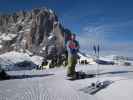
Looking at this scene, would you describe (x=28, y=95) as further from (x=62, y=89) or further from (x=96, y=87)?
(x=96, y=87)

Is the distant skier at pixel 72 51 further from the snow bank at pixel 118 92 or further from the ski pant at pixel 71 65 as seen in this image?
the snow bank at pixel 118 92

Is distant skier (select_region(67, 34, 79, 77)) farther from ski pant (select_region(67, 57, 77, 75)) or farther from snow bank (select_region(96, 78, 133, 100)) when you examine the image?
snow bank (select_region(96, 78, 133, 100))

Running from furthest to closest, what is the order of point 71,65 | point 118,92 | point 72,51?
point 71,65 → point 72,51 → point 118,92

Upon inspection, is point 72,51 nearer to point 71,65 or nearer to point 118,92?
point 71,65

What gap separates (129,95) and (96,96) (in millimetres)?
1397

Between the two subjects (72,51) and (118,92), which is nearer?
(118,92)

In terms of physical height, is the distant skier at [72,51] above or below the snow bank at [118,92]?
above

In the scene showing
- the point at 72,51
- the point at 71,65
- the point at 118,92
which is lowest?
the point at 118,92

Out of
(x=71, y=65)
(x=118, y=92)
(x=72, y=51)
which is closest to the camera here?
(x=118, y=92)

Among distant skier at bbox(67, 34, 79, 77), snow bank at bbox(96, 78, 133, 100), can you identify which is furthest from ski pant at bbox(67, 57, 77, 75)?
snow bank at bbox(96, 78, 133, 100)

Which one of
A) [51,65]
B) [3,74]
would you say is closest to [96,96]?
[3,74]

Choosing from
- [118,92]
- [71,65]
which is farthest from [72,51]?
[118,92]

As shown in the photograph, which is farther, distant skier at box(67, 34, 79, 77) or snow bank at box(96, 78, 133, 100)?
distant skier at box(67, 34, 79, 77)

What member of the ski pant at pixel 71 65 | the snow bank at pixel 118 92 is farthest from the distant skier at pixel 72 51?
the snow bank at pixel 118 92
